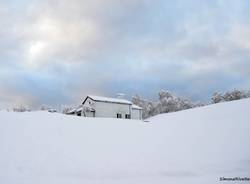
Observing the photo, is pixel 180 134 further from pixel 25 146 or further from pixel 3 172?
pixel 3 172

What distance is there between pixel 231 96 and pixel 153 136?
151ft

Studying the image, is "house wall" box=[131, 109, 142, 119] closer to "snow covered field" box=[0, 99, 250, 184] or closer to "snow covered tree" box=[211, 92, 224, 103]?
"snow covered field" box=[0, 99, 250, 184]

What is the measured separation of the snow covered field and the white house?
11112 mm

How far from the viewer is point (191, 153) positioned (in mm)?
20172

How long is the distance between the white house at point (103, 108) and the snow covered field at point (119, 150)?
36.5 ft

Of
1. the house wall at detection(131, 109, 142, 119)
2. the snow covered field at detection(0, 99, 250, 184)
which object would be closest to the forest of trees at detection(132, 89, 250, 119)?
the house wall at detection(131, 109, 142, 119)

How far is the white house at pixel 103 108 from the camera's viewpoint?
3978cm

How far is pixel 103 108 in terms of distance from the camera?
40.1 m

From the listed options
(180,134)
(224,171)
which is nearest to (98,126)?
(180,134)

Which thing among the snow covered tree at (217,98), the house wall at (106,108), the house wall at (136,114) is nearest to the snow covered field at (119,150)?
the house wall at (106,108)

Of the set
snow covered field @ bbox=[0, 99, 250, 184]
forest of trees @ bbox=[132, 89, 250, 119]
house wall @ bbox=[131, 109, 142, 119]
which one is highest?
forest of trees @ bbox=[132, 89, 250, 119]

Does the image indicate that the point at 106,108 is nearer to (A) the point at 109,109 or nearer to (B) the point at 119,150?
(A) the point at 109,109

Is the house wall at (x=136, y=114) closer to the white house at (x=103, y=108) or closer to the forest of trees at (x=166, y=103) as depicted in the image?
the white house at (x=103, y=108)

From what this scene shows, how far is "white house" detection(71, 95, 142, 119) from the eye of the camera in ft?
131
